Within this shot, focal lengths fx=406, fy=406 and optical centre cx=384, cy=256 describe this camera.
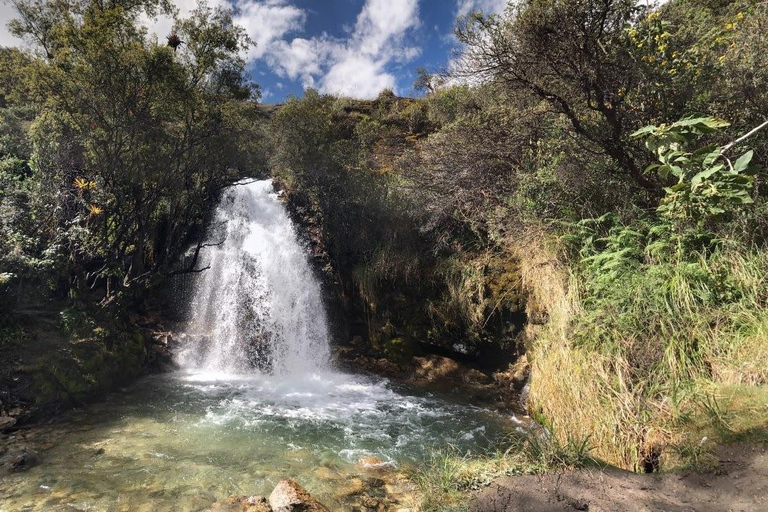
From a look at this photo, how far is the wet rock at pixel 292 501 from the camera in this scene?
4258 mm

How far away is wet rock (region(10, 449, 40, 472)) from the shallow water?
116 mm

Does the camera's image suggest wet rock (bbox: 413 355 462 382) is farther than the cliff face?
Yes

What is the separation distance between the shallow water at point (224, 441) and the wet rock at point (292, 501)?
0.42 metres

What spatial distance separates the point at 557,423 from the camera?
505cm

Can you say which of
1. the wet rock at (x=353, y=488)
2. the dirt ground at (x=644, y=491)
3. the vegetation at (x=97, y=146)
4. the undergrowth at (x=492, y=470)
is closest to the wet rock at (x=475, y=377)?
the wet rock at (x=353, y=488)

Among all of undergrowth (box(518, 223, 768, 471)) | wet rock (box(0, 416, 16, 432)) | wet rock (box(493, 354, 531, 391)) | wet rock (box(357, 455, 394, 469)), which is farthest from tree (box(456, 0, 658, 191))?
wet rock (box(0, 416, 16, 432))

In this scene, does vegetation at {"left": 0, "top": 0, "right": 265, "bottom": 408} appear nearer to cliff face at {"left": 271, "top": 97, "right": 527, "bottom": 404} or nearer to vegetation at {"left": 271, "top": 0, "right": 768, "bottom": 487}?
cliff face at {"left": 271, "top": 97, "right": 527, "bottom": 404}

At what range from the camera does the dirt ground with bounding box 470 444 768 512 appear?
→ 9.61 ft

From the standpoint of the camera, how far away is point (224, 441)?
637 cm

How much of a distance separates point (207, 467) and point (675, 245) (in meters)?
7.07

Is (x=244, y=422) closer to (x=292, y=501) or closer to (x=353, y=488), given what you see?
(x=353, y=488)

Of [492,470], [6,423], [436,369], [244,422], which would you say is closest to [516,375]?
[436,369]

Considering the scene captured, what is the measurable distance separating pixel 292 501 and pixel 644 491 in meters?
3.30

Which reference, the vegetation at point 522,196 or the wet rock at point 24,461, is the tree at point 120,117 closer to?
the vegetation at point 522,196
